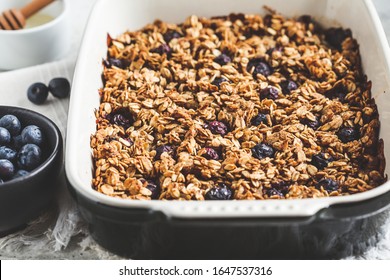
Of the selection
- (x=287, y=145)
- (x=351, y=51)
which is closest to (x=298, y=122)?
(x=287, y=145)

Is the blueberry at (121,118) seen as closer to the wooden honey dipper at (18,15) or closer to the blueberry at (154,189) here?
the blueberry at (154,189)

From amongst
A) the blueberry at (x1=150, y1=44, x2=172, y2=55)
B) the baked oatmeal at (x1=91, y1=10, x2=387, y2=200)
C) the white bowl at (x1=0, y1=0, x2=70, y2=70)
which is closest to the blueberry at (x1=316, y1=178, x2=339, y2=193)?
the baked oatmeal at (x1=91, y1=10, x2=387, y2=200)

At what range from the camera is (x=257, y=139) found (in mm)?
1646

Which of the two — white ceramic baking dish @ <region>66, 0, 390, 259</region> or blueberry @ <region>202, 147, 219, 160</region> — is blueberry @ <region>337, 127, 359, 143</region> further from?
blueberry @ <region>202, 147, 219, 160</region>

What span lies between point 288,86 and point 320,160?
300mm

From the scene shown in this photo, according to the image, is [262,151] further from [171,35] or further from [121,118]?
[171,35]

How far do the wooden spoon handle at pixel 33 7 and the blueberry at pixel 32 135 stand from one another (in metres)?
0.64

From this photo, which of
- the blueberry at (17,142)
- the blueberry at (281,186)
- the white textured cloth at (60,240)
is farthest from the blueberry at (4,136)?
the blueberry at (281,186)

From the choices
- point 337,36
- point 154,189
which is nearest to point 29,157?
point 154,189

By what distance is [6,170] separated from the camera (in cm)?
157

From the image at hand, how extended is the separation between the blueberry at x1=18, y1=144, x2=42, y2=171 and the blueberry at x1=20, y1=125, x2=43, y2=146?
31 mm

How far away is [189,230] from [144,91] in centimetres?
57

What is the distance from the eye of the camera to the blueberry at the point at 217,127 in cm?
168

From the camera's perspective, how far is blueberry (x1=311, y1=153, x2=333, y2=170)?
1.60 meters
